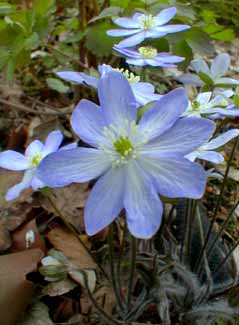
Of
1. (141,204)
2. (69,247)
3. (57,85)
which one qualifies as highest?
(141,204)

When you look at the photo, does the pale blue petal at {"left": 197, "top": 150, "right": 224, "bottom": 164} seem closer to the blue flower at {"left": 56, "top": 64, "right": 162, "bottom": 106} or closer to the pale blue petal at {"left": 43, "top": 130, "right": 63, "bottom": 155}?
the blue flower at {"left": 56, "top": 64, "right": 162, "bottom": 106}

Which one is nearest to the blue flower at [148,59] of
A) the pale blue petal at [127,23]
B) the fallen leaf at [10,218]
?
the pale blue petal at [127,23]

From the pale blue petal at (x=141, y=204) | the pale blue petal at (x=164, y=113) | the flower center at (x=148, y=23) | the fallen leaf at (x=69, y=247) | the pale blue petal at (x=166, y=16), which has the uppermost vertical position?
the pale blue petal at (x=164, y=113)

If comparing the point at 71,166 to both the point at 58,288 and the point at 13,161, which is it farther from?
the point at 58,288

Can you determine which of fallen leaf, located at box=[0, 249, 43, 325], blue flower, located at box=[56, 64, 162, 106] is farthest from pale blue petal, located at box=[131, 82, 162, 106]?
fallen leaf, located at box=[0, 249, 43, 325]

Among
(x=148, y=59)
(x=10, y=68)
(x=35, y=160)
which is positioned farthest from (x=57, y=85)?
(x=35, y=160)

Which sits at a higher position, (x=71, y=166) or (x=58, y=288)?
(x=71, y=166)

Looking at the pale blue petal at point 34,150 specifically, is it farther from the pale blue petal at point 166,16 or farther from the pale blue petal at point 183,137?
the pale blue petal at point 166,16

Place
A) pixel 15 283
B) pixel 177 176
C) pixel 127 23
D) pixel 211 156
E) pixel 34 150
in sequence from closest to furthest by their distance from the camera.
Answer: pixel 177 176 → pixel 211 156 → pixel 34 150 → pixel 15 283 → pixel 127 23
